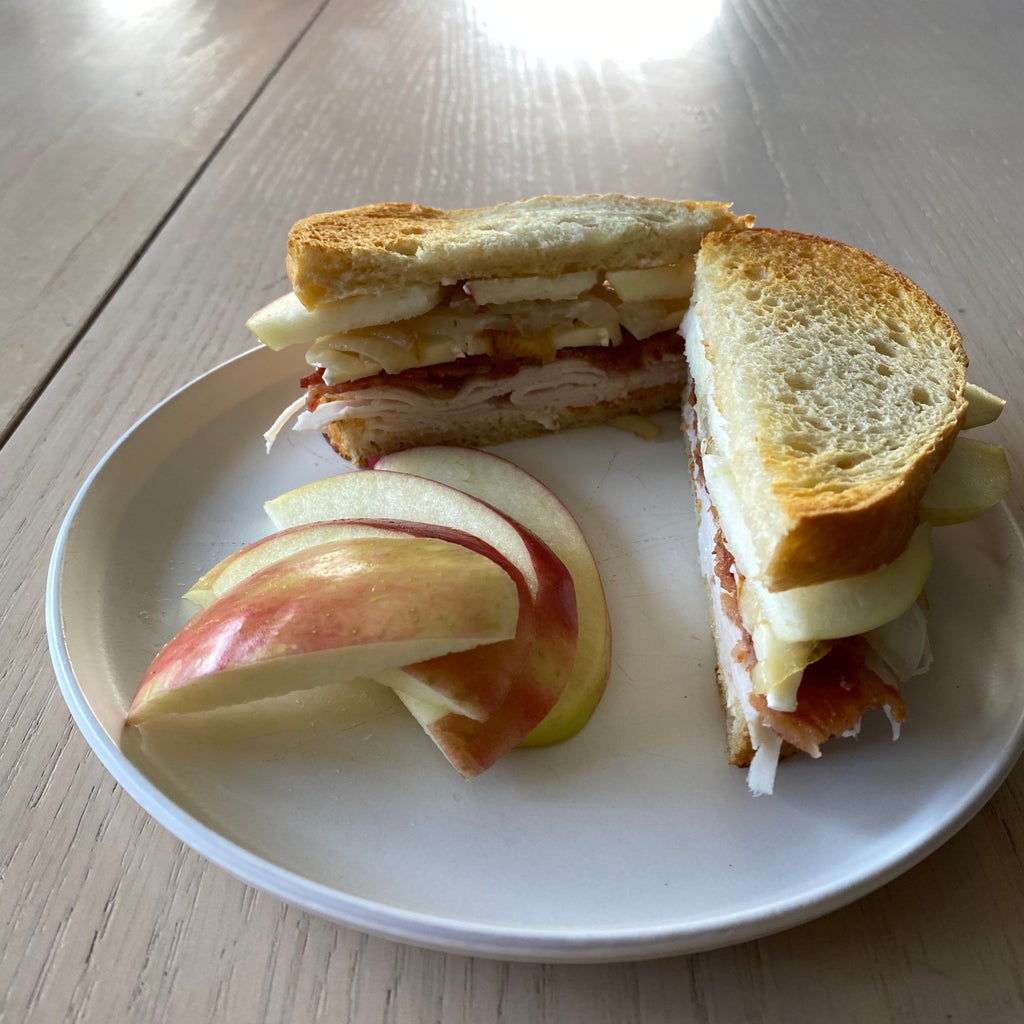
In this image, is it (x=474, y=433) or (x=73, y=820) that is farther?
(x=474, y=433)

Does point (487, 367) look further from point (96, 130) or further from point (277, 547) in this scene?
point (96, 130)

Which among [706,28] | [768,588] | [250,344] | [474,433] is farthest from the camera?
[706,28]

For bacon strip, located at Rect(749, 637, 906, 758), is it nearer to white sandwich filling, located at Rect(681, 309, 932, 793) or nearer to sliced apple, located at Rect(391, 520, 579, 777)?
white sandwich filling, located at Rect(681, 309, 932, 793)

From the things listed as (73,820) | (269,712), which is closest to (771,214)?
(269,712)

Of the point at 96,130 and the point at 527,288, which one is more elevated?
the point at 96,130

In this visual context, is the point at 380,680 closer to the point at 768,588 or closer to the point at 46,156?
the point at 768,588

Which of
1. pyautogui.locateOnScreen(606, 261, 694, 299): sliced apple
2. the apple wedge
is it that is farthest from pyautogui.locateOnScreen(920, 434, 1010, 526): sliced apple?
pyautogui.locateOnScreen(606, 261, 694, 299): sliced apple

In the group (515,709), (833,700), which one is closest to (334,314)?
(515,709)
